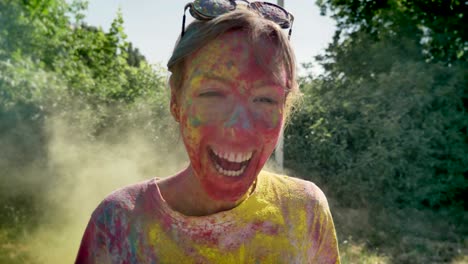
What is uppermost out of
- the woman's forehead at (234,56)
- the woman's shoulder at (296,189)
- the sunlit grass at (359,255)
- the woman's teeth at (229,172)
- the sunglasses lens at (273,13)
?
the sunglasses lens at (273,13)

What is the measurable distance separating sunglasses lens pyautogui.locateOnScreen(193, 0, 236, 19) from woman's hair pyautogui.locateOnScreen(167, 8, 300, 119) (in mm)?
26

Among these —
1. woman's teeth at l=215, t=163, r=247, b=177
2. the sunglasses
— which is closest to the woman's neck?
woman's teeth at l=215, t=163, r=247, b=177

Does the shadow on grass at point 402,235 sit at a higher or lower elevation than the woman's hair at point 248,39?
lower

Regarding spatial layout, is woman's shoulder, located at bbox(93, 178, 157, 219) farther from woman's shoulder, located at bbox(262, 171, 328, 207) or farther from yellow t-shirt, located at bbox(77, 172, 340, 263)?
woman's shoulder, located at bbox(262, 171, 328, 207)

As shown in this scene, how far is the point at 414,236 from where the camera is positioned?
6105 mm

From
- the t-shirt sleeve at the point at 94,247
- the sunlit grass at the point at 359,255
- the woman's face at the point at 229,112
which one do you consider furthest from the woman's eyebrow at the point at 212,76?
the sunlit grass at the point at 359,255

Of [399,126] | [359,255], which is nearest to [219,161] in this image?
[359,255]

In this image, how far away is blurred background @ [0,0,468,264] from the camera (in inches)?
248

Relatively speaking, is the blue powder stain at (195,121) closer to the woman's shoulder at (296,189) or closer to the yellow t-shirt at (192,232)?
the yellow t-shirt at (192,232)

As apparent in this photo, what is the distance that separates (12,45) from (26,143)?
Result: 211 centimetres

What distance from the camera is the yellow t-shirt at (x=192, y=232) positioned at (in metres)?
1.41

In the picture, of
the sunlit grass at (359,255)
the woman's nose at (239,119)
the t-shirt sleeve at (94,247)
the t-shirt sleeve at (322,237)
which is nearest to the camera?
the woman's nose at (239,119)

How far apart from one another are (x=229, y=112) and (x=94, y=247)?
64 centimetres

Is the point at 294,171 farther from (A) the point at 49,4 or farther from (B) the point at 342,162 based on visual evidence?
(A) the point at 49,4
